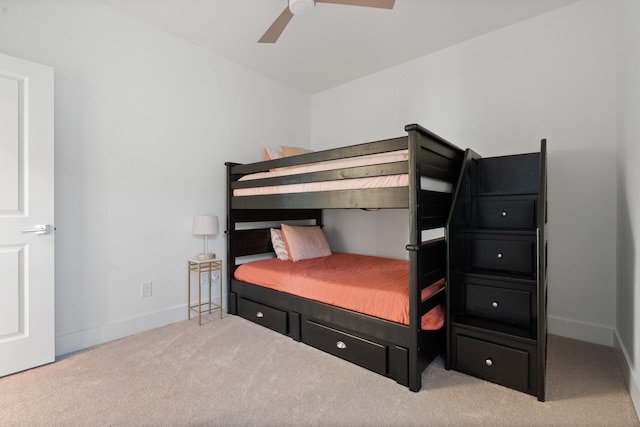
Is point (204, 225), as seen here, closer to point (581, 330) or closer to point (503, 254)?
point (503, 254)

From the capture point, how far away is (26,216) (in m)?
1.93

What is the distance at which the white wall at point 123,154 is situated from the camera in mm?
2164

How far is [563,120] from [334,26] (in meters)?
2.00

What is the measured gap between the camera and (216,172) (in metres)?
3.08

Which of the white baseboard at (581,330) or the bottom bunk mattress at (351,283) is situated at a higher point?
the bottom bunk mattress at (351,283)

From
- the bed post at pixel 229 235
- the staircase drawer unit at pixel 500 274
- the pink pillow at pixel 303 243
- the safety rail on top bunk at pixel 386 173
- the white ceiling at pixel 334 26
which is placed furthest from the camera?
the pink pillow at pixel 303 243

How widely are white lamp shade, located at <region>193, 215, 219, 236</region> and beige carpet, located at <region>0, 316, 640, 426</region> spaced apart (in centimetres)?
97

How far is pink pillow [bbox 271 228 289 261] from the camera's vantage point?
10.2 ft

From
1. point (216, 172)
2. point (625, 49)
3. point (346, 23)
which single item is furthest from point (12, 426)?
point (625, 49)

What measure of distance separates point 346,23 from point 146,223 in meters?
2.38

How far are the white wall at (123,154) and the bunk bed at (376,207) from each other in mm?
640

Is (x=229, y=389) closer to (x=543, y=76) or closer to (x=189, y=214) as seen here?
(x=189, y=214)

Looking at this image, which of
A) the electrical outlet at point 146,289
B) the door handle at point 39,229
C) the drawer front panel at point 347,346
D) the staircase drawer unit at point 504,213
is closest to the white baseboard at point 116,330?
the electrical outlet at point 146,289

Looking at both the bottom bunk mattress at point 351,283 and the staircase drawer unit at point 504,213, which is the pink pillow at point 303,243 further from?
the staircase drawer unit at point 504,213
